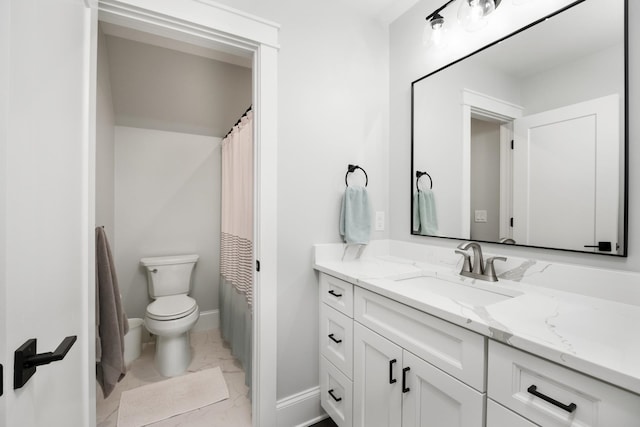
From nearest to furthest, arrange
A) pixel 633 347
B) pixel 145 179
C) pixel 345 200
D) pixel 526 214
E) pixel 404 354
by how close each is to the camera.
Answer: pixel 633 347 < pixel 404 354 < pixel 526 214 < pixel 345 200 < pixel 145 179

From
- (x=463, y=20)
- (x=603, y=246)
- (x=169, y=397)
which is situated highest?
(x=463, y=20)

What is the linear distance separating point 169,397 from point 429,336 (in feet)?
5.88

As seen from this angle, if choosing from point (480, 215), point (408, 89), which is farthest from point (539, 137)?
point (408, 89)

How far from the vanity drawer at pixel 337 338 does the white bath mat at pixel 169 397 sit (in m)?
0.85

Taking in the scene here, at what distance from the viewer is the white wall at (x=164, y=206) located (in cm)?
253

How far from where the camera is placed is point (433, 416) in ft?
3.08

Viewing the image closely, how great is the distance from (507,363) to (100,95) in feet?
8.32

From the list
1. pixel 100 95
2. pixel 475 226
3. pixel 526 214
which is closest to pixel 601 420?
pixel 526 214

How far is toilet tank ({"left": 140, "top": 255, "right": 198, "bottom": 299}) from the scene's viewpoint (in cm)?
248

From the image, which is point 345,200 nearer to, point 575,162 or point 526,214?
point 526,214

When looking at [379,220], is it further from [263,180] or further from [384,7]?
[384,7]

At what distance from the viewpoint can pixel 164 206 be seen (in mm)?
2686

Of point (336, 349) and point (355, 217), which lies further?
point (355, 217)

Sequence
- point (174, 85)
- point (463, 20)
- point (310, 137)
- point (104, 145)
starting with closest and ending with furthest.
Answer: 1. point (463, 20)
2. point (310, 137)
3. point (104, 145)
4. point (174, 85)
